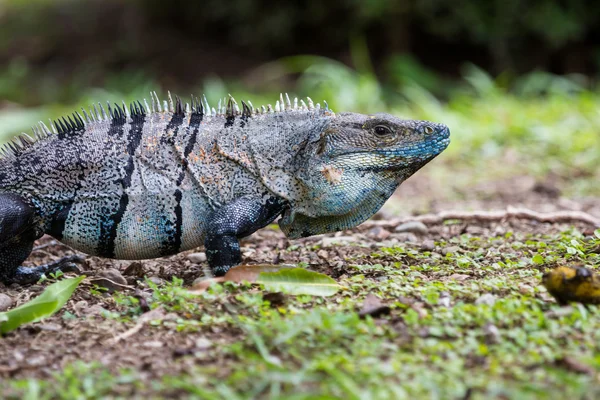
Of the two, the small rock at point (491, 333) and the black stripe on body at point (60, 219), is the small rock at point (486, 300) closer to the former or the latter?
the small rock at point (491, 333)

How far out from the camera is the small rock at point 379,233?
689 centimetres

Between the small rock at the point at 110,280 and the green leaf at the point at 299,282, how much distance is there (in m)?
1.20

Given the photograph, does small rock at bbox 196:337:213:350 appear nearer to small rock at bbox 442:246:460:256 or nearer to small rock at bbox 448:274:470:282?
small rock at bbox 448:274:470:282

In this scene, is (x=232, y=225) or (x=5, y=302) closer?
(x=5, y=302)

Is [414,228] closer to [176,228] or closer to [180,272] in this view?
[180,272]

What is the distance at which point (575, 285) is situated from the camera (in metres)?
4.35

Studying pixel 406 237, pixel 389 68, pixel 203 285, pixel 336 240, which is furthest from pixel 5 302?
pixel 389 68

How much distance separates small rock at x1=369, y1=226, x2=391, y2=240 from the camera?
689 centimetres

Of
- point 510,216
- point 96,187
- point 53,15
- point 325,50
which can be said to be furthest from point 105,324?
point 53,15

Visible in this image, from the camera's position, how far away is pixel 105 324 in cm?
456

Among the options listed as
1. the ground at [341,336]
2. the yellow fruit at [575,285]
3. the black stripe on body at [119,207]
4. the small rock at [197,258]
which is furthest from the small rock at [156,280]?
the yellow fruit at [575,285]

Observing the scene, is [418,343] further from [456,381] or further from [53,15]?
[53,15]

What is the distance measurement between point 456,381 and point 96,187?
3.14 metres

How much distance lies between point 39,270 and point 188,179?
1515 mm
